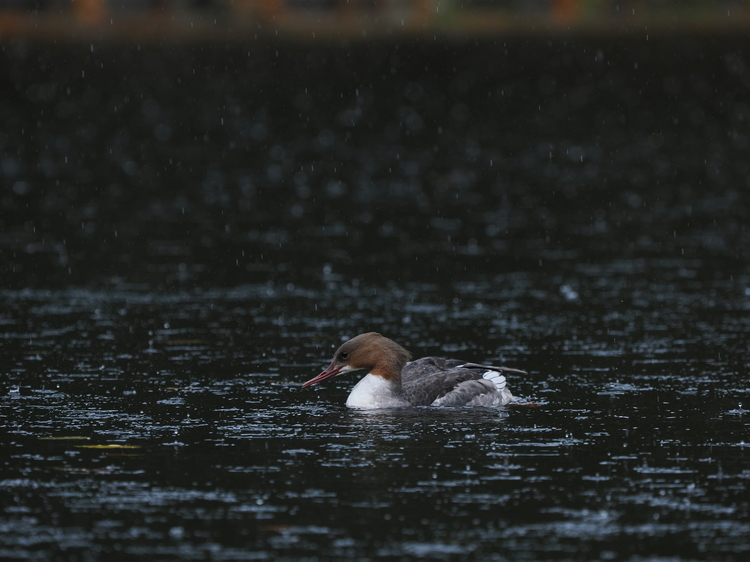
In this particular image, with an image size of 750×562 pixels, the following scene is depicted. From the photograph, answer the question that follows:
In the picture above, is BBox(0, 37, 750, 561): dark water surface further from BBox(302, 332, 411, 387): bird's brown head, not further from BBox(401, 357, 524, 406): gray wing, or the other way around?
BBox(302, 332, 411, 387): bird's brown head

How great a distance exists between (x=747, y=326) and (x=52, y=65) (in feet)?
150

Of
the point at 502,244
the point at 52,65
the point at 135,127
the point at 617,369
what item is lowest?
the point at 617,369

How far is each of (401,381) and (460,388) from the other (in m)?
0.64

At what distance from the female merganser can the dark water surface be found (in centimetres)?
32

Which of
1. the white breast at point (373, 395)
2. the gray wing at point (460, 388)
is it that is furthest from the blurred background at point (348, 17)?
the white breast at point (373, 395)

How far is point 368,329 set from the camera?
18547 mm

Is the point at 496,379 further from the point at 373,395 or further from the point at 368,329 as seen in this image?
the point at 368,329

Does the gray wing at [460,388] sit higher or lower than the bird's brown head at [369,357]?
lower

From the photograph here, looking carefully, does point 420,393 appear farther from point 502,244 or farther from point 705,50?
point 705,50

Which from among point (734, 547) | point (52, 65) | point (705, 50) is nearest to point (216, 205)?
point (734, 547)

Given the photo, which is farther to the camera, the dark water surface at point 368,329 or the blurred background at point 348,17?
the blurred background at point 348,17

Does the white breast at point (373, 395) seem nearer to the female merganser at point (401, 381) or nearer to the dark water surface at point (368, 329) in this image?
the female merganser at point (401, 381)

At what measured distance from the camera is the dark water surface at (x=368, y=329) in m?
9.95

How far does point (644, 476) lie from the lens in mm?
11086
